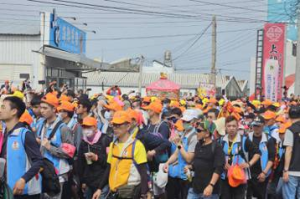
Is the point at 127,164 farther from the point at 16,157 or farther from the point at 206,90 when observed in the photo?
the point at 206,90

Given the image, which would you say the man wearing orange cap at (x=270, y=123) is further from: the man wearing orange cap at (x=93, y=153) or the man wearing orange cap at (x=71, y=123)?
the man wearing orange cap at (x=71, y=123)

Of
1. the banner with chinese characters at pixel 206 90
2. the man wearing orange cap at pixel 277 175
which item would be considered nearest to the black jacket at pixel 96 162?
the man wearing orange cap at pixel 277 175

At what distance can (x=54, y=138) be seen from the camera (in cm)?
682

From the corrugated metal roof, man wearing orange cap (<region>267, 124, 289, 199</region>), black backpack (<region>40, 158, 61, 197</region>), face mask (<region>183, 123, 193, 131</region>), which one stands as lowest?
man wearing orange cap (<region>267, 124, 289, 199</region>)

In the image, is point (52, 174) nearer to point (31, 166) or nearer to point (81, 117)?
point (31, 166)

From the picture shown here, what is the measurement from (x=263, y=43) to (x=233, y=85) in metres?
42.8

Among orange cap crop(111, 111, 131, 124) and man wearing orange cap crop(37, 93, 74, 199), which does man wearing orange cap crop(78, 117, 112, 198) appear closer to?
man wearing orange cap crop(37, 93, 74, 199)

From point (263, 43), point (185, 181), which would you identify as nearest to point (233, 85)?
point (263, 43)

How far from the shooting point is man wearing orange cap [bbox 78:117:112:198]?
7.42 meters

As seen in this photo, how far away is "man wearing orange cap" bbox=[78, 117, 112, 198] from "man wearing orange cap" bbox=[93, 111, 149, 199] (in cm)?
129

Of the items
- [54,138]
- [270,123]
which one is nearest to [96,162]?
[54,138]

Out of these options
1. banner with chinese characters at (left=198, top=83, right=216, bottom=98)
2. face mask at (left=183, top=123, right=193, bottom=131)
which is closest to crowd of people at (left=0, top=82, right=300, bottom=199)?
face mask at (left=183, top=123, right=193, bottom=131)

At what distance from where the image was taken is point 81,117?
8.46 meters

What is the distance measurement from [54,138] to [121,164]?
124cm
